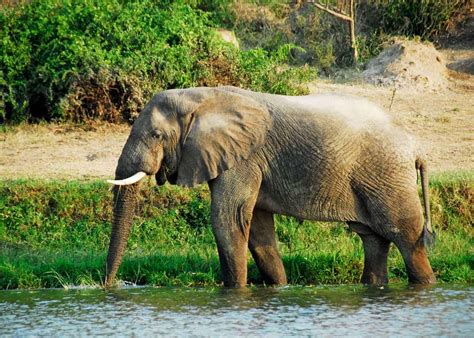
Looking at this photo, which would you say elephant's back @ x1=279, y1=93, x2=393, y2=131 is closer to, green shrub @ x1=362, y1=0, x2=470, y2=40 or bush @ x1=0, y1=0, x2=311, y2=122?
bush @ x1=0, y1=0, x2=311, y2=122

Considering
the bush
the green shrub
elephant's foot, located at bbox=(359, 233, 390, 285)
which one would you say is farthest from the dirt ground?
elephant's foot, located at bbox=(359, 233, 390, 285)

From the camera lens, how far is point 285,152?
1106 centimetres

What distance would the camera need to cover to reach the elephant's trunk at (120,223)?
1108cm

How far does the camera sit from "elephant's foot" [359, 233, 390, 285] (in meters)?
11.3

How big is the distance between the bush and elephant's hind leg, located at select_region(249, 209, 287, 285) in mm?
4907

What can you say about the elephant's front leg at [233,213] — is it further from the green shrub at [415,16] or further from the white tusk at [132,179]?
the green shrub at [415,16]

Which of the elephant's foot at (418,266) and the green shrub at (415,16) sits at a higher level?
the green shrub at (415,16)

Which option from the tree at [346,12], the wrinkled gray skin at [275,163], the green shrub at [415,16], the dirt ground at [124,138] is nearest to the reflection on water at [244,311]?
the wrinkled gray skin at [275,163]

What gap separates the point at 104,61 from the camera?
623 inches

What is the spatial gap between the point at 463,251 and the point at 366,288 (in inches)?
60.2

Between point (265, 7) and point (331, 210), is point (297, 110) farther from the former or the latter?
point (265, 7)

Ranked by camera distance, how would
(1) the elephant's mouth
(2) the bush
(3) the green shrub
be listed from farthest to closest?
(3) the green shrub
(2) the bush
(1) the elephant's mouth

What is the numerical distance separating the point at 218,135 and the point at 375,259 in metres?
1.73

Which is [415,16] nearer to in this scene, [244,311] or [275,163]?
[275,163]
